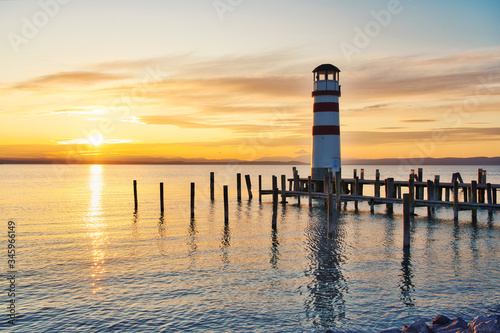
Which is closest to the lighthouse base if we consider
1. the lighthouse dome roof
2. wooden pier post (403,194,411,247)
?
the lighthouse dome roof

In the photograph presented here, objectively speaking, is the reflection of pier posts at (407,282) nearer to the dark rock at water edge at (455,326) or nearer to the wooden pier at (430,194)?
the dark rock at water edge at (455,326)

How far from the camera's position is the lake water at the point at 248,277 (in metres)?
10.3

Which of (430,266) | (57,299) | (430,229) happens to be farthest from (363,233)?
(57,299)

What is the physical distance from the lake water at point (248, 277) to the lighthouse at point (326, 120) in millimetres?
9885

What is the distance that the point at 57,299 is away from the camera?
1176 centimetres

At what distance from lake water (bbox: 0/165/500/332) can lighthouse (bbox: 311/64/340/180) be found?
32.4 ft

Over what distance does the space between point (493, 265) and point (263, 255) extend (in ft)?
26.8

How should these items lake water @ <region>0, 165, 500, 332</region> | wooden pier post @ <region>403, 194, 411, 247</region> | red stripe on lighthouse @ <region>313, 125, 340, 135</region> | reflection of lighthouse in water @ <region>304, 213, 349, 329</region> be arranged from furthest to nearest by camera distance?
red stripe on lighthouse @ <region>313, 125, 340, 135</region> < wooden pier post @ <region>403, 194, 411, 247</region> < reflection of lighthouse in water @ <region>304, 213, 349, 329</region> < lake water @ <region>0, 165, 500, 332</region>

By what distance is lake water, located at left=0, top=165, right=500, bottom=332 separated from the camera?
10336 millimetres

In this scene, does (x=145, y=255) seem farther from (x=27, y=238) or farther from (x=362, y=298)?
(x=362, y=298)

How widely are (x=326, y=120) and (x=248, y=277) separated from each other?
21739mm

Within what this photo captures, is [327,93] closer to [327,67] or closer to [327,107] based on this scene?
[327,107]

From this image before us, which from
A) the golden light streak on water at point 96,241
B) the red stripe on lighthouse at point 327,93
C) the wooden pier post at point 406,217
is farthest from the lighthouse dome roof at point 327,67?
the golden light streak on water at point 96,241

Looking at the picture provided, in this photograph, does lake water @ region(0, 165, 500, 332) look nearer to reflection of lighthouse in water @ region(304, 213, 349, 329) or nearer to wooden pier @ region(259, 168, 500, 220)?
reflection of lighthouse in water @ region(304, 213, 349, 329)
